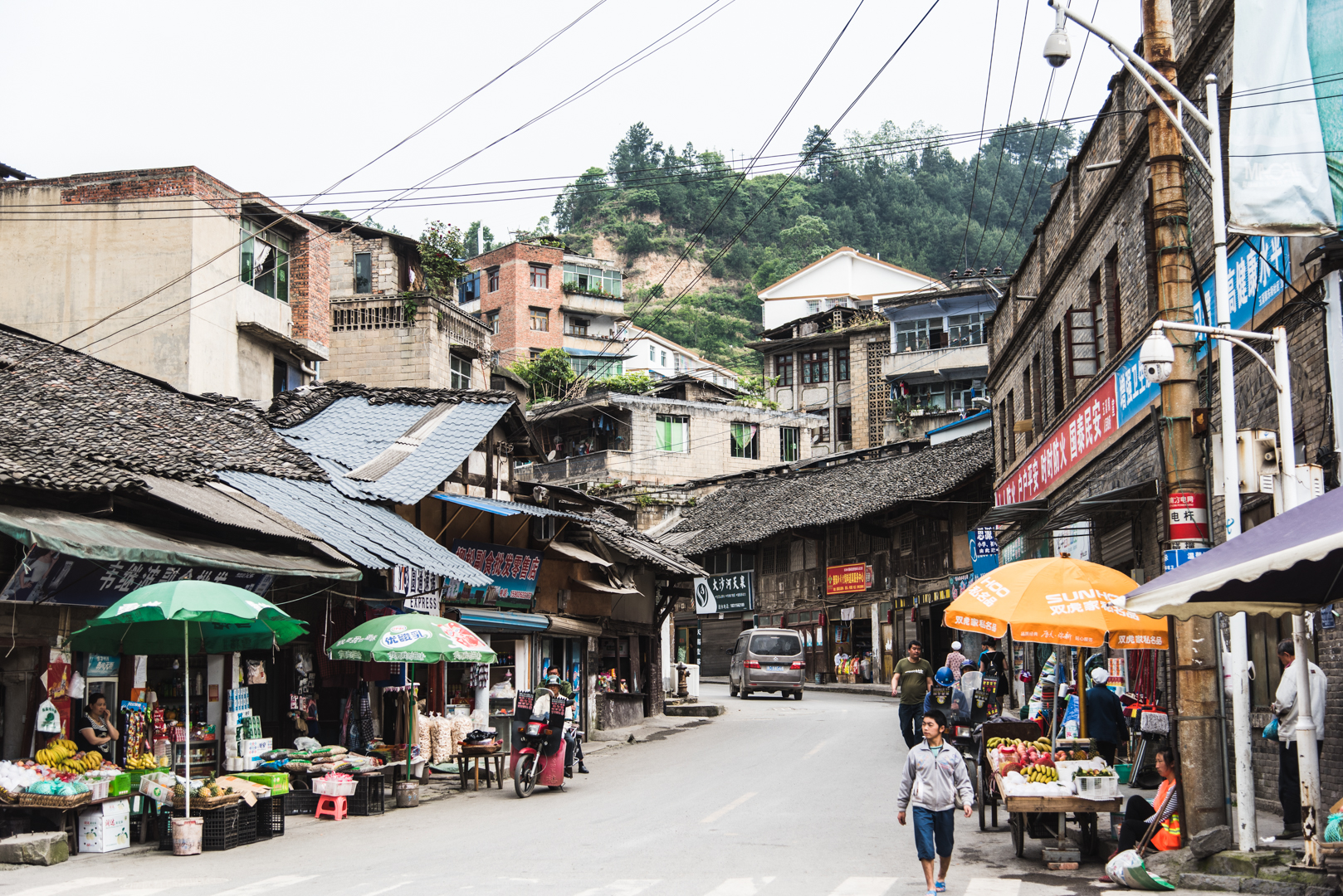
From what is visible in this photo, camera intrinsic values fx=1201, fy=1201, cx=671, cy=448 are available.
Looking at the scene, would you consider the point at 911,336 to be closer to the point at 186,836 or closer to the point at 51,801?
the point at 186,836

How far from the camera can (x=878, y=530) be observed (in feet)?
146

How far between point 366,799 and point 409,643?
1969 millimetres

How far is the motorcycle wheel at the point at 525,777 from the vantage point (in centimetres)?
1617

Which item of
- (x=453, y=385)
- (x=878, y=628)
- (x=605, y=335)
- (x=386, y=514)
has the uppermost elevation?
(x=605, y=335)

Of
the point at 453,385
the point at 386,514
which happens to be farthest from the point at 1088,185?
the point at 453,385

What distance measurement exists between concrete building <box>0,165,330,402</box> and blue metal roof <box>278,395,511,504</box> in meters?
6.92

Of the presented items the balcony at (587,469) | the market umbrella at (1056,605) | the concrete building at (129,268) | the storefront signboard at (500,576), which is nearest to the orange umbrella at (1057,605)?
the market umbrella at (1056,605)

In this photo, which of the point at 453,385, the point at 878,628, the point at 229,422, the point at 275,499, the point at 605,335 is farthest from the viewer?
the point at 605,335

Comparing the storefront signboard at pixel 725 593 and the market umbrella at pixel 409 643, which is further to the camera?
the storefront signboard at pixel 725 593

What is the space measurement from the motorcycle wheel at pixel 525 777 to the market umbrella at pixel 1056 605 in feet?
22.0

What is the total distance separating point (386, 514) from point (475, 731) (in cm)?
369

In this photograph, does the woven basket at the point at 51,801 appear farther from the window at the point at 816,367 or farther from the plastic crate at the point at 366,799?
the window at the point at 816,367

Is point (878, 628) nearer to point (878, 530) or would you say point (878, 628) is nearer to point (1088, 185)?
point (878, 530)

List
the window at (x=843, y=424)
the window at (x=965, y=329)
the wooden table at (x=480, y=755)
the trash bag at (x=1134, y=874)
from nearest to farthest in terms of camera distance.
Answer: the trash bag at (x=1134, y=874)
the wooden table at (x=480, y=755)
the window at (x=965, y=329)
the window at (x=843, y=424)
